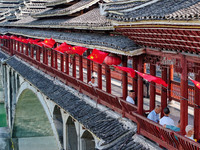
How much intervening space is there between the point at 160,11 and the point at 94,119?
507 cm

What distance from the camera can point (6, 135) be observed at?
114ft

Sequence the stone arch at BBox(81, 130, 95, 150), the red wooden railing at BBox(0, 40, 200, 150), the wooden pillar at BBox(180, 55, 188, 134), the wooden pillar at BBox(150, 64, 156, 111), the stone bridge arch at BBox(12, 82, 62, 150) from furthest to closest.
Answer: the stone bridge arch at BBox(12, 82, 62, 150) → the stone arch at BBox(81, 130, 95, 150) → the wooden pillar at BBox(150, 64, 156, 111) → the wooden pillar at BBox(180, 55, 188, 134) → the red wooden railing at BBox(0, 40, 200, 150)

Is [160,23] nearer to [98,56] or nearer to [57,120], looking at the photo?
[98,56]

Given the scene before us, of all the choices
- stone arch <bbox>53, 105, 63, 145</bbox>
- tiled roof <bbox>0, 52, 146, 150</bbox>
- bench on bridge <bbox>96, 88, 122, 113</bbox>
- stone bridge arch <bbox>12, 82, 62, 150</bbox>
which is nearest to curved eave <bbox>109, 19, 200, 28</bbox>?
bench on bridge <bbox>96, 88, 122, 113</bbox>

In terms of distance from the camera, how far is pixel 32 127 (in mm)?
32781

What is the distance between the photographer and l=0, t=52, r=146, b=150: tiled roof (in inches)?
405

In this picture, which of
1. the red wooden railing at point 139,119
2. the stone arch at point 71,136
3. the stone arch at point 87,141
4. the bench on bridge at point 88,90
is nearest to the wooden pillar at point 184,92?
the red wooden railing at point 139,119

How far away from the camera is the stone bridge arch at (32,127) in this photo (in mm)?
30938

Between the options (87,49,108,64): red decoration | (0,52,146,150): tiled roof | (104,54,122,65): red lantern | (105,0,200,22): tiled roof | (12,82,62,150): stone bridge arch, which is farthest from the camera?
(12,82,62,150): stone bridge arch

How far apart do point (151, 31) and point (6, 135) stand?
95.3 feet

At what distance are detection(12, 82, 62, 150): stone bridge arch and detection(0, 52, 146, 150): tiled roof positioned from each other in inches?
453

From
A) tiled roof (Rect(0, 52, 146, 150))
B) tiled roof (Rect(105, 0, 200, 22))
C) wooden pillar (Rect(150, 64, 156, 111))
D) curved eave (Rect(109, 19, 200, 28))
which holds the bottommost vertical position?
tiled roof (Rect(0, 52, 146, 150))

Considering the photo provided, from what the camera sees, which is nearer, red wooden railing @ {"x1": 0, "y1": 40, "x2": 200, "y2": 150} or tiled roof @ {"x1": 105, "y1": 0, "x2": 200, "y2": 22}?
tiled roof @ {"x1": 105, "y1": 0, "x2": 200, "y2": 22}

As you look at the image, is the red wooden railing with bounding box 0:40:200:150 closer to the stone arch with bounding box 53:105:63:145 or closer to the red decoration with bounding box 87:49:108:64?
the red decoration with bounding box 87:49:108:64
